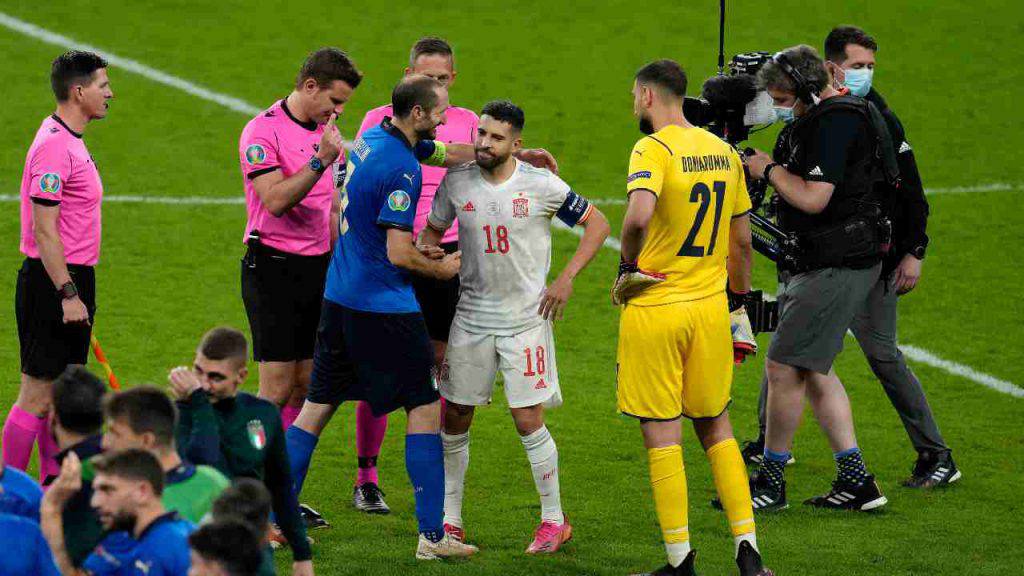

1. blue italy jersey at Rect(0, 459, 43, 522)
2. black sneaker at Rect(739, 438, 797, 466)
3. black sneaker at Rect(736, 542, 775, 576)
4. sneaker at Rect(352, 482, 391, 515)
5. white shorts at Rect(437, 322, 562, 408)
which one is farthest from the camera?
black sneaker at Rect(739, 438, 797, 466)

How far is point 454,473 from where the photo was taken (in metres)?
7.22

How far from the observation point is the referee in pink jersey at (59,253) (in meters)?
7.34

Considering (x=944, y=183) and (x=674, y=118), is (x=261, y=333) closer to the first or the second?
(x=674, y=118)

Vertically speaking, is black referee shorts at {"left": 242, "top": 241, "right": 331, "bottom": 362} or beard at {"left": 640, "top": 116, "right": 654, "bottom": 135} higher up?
beard at {"left": 640, "top": 116, "right": 654, "bottom": 135}

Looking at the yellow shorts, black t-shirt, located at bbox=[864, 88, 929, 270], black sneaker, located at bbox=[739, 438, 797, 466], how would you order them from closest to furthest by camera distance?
the yellow shorts → black t-shirt, located at bbox=[864, 88, 929, 270] → black sneaker, located at bbox=[739, 438, 797, 466]

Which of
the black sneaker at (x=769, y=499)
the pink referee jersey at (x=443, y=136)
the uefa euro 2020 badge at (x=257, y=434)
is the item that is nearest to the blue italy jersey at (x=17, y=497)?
the uefa euro 2020 badge at (x=257, y=434)

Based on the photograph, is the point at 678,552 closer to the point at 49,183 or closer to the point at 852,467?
the point at 852,467

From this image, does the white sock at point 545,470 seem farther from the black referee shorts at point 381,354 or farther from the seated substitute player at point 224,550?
the seated substitute player at point 224,550

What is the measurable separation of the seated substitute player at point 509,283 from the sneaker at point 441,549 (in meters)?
0.20

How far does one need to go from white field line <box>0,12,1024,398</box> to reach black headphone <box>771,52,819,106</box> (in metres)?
3.65

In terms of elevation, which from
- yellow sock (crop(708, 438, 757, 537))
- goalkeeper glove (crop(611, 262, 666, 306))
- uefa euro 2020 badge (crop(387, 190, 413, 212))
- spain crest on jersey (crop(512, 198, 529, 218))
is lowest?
yellow sock (crop(708, 438, 757, 537))

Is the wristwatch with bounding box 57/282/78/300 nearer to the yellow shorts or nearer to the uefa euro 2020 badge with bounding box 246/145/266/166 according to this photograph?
the uefa euro 2020 badge with bounding box 246/145/266/166

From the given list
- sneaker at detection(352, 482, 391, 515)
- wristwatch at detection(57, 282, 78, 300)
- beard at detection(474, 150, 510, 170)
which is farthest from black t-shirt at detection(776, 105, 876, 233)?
wristwatch at detection(57, 282, 78, 300)

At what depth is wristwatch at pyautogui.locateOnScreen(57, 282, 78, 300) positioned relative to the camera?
7328 millimetres
